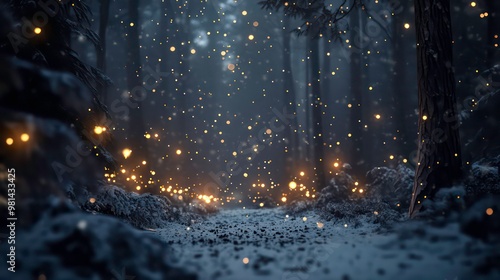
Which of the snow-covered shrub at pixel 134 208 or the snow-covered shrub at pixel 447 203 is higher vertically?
the snow-covered shrub at pixel 134 208

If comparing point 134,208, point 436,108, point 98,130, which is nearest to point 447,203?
point 436,108

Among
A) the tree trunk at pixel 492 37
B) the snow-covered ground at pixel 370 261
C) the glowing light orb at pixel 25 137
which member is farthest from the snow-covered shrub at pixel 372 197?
the glowing light orb at pixel 25 137

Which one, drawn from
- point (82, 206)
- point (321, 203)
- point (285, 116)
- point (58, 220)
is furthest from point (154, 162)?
point (58, 220)

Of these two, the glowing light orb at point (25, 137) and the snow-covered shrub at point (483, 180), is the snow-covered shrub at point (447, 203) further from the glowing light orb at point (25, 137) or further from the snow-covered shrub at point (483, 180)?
the glowing light orb at point (25, 137)

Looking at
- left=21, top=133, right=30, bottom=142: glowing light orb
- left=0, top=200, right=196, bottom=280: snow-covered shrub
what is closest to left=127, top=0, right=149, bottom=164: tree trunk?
left=21, top=133, right=30, bottom=142: glowing light orb

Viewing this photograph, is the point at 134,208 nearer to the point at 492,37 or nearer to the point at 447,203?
the point at 447,203

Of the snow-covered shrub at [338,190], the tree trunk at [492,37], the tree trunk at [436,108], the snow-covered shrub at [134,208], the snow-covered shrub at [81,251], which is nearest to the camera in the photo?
the snow-covered shrub at [81,251]
